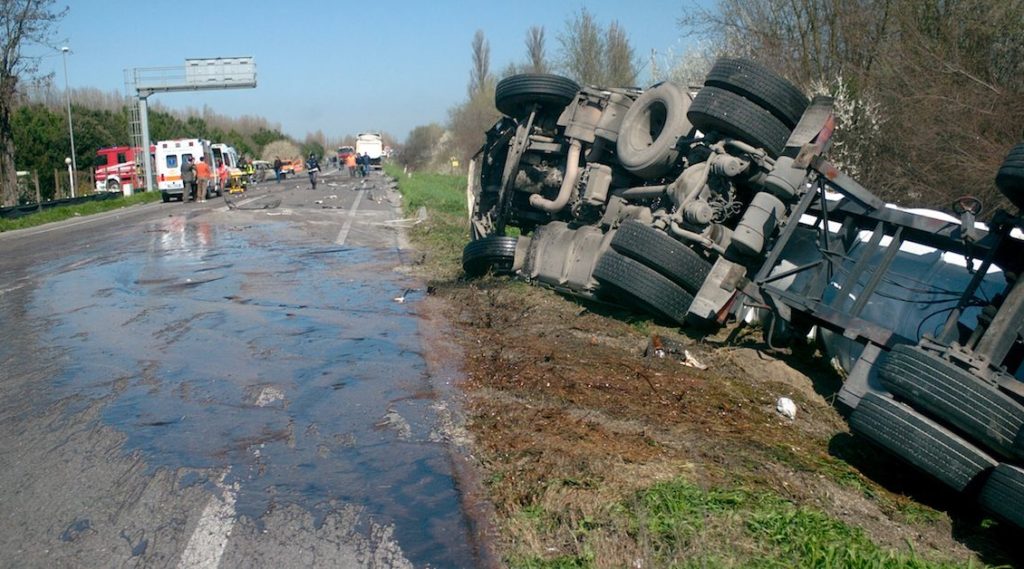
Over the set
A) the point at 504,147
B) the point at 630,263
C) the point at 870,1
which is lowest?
the point at 630,263

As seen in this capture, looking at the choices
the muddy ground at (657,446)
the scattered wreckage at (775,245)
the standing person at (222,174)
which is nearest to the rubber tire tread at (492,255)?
the scattered wreckage at (775,245)

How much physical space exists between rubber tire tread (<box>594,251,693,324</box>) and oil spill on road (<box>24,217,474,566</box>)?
2.02 metres

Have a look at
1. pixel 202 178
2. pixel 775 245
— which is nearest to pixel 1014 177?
pixel 775 245

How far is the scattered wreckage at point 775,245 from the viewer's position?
15.1 feet

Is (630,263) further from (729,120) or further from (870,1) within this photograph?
(870,1)

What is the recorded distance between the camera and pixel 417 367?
7.46m

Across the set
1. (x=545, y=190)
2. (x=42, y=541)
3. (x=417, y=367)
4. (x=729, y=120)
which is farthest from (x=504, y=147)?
(x=42, y=541)

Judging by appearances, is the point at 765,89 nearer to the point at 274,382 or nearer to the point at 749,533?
the point at 274,382

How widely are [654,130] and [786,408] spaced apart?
5418 millimetres

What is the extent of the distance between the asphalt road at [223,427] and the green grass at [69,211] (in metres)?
13.8

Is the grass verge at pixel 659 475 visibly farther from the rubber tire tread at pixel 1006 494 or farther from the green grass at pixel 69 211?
the green grass at pixel 69 211

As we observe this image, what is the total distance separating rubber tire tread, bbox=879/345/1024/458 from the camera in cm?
436

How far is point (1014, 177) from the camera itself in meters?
5.07

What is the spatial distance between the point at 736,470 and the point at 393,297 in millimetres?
6890
